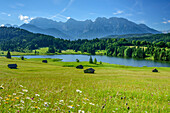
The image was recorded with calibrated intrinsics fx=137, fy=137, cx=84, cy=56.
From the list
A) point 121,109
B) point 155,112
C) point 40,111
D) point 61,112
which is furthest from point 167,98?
point 40,111

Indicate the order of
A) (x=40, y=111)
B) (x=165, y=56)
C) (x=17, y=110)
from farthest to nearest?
(x=165, y=56)
(x=40, y=111)
(x=17, y=110)

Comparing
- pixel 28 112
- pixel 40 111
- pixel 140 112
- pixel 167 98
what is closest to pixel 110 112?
pixel 140 112

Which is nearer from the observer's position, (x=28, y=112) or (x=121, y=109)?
(x=28, y=112)

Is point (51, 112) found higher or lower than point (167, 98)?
higher

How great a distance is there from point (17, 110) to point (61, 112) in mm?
2067

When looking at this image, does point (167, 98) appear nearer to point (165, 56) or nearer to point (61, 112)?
point (61, 112)

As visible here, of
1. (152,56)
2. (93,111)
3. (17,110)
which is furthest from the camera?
(152,56)

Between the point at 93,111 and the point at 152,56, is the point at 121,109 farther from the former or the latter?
the point at 152,56

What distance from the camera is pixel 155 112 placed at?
8055mm

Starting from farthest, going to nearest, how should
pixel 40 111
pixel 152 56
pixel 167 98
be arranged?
1. pixel 152 56
2. pixel 167 98
3. pixel 40 111

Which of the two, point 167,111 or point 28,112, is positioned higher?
point 28,112

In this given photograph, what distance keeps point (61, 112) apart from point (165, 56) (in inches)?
8062

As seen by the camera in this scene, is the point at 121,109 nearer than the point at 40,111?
No

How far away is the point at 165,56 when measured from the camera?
181m
